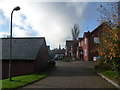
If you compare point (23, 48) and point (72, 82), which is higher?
point (23, 48)

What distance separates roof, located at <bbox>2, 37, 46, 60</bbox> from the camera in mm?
19531

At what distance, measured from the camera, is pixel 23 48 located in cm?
2138

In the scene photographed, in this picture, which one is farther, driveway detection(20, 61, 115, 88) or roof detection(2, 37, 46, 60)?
roof detection(2, 37, 46, 60)

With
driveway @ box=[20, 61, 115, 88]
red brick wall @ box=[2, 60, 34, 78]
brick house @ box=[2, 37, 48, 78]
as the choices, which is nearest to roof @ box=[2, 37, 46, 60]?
brick house @ box=[2, 37, 48, 78]

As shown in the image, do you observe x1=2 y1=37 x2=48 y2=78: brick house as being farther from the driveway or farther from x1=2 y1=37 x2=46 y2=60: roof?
the driveway

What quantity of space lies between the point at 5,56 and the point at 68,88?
12.7m

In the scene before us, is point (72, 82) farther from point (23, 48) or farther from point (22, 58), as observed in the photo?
point (23, 48)

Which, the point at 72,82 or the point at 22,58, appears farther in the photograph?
the point at 22,58

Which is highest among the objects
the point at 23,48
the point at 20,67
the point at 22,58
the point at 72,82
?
the point at 23,48

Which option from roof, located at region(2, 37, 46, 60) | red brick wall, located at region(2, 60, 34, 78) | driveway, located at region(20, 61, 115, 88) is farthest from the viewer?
roof, located at region(2, 37, 46, 60)

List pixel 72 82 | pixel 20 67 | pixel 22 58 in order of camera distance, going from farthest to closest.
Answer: pixel 20 67
pixel 22 58
pixel 72 82

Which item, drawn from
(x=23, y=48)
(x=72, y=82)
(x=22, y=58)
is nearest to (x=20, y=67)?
(x=22, y=58)

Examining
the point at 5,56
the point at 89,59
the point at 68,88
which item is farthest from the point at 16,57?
the point at 89,59

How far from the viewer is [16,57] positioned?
19.5m
